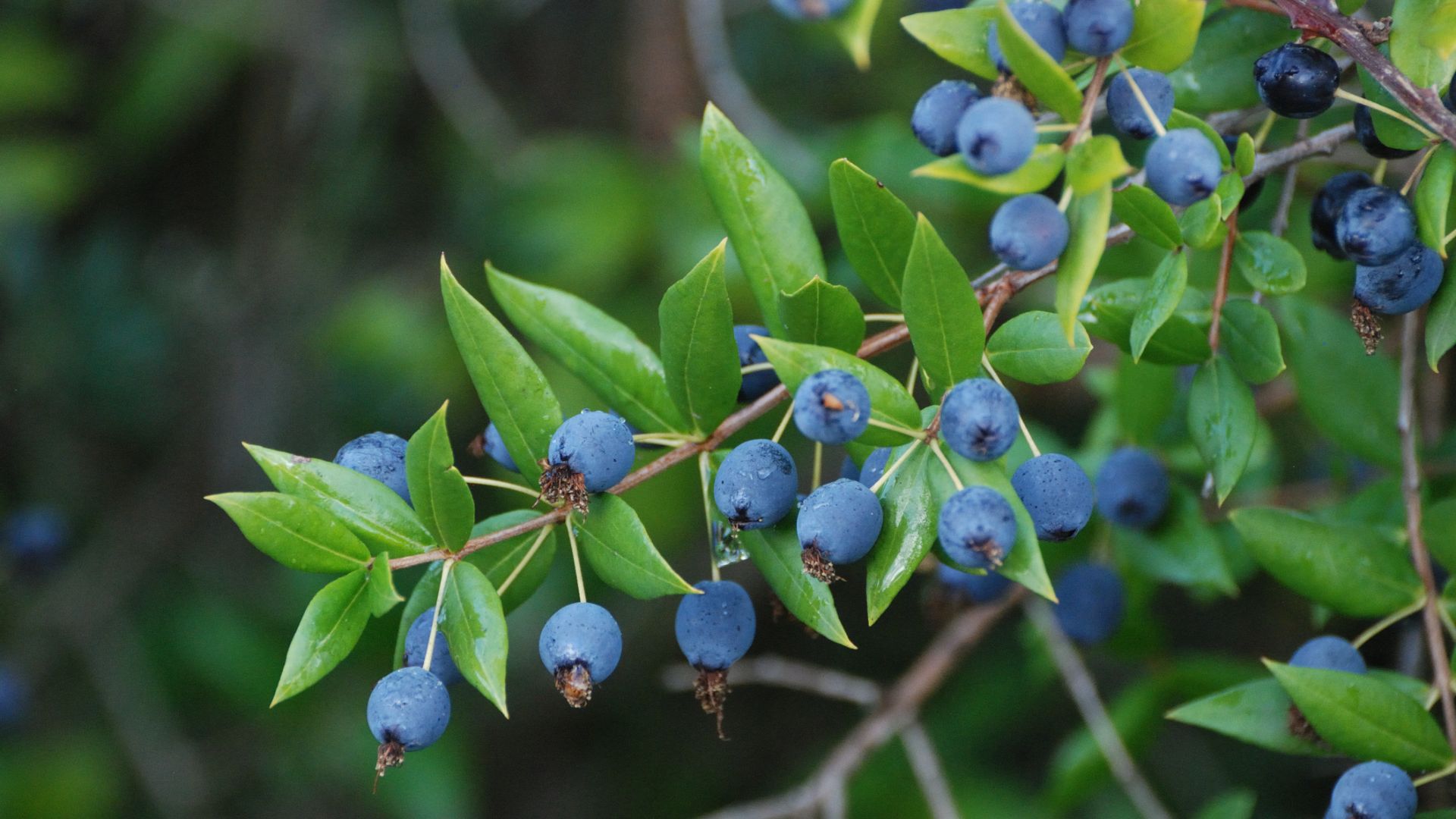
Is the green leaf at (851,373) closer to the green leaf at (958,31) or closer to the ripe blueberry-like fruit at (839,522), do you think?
the ripe blueberry-like fruit at (839,522)

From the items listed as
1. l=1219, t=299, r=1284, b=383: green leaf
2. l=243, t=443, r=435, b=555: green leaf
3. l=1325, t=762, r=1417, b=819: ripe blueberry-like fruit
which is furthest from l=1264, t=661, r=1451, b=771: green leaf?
l=243, t=443, r=435, b=555: green leaf

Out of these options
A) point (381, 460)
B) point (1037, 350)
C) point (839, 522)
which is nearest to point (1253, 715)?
point (1037, 350)

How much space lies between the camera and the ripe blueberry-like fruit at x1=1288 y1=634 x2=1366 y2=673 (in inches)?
53.3

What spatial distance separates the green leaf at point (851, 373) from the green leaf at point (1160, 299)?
239 millimetres

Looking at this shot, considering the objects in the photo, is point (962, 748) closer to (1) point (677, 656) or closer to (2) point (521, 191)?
(1) point (677, 656)

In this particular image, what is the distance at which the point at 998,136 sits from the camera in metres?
0.96

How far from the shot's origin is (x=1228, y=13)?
1441 millimetres

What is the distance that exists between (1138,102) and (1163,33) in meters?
0.07

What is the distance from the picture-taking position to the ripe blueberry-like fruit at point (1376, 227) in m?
1.15

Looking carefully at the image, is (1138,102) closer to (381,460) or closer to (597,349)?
(597,349)

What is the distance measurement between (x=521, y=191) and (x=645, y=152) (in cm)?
43

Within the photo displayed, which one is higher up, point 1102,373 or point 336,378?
point 336,378

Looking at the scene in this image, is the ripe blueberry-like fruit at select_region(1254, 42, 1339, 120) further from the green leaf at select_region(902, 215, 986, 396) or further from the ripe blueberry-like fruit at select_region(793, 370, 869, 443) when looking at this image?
the ripe blueberry-like fruit at select_region(793, 370, 869, 443)

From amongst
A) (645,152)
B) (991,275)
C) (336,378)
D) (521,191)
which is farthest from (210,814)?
(991,275)
